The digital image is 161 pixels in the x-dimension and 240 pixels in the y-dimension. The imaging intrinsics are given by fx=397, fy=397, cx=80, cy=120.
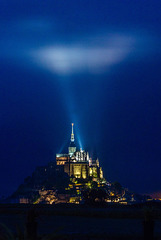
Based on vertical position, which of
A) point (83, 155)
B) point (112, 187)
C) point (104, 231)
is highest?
point (83, 155)

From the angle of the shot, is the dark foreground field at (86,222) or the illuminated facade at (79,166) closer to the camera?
the dark foreground field at (86,222)

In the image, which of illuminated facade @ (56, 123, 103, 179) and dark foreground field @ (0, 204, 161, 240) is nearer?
dark foreground field @ (0, 204, 161, 240)

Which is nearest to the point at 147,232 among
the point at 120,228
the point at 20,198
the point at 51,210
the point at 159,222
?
the point at 120,228

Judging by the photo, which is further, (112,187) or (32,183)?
(32,183)

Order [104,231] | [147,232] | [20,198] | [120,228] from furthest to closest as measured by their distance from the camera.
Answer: [20,198], [120,228], [104,231], [147,232]

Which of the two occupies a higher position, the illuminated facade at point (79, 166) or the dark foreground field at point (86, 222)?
the illuminated facade at point (79, 166)

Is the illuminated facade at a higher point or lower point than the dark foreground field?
higher

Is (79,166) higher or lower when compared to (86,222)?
higher

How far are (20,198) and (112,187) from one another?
40073 mm

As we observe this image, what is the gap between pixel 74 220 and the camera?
15461 mm

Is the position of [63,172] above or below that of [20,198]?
above

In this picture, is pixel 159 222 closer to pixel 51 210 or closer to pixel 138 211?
pixel 138 211

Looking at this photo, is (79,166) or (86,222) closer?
(86,222)

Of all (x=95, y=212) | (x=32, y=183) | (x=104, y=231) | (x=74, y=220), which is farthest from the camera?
(x=32, y=183)
